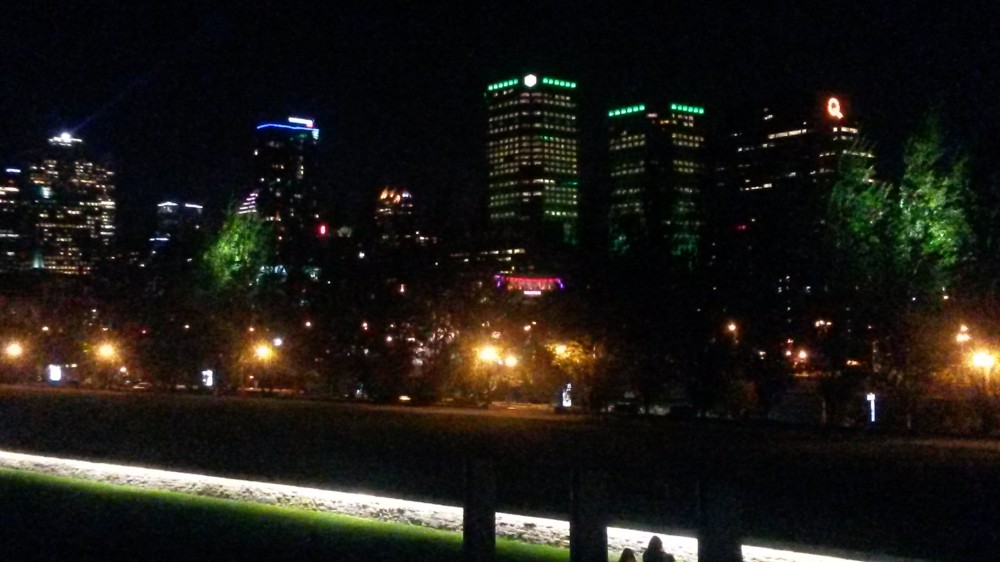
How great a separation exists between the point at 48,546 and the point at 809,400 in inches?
1691

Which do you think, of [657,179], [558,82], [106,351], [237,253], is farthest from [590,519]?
[558,82]

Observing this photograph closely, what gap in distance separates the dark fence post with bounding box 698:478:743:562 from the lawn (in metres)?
5.50

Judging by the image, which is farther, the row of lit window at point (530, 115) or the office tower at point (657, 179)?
the row of lit window at point (530, 115)

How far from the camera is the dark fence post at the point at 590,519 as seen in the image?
10031mm

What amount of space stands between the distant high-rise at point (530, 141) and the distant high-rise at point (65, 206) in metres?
55.8

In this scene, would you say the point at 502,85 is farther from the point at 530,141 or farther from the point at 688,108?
the point at 688,108

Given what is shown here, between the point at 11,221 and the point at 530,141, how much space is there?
258ft

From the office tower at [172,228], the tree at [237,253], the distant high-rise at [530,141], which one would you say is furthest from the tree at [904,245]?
the distant high-rise at [530,141]

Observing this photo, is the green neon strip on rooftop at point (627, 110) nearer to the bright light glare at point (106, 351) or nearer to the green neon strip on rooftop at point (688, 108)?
the green neon strip on rooftop at point (688, 108)

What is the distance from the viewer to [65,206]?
108688mm

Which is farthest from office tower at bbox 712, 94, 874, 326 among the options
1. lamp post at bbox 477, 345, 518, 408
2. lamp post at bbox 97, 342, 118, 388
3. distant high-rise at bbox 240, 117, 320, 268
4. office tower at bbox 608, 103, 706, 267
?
lamp post at bbox 97, 342, 118, 388

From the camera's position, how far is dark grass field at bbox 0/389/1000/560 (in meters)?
15.8

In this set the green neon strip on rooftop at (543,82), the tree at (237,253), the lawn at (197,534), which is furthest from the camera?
the green neon strip on rooftop at (543,82)

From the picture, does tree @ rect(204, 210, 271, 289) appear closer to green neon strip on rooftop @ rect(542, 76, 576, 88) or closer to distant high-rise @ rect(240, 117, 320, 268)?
distant high-rise @ rect(240, 117, 320, 268)
